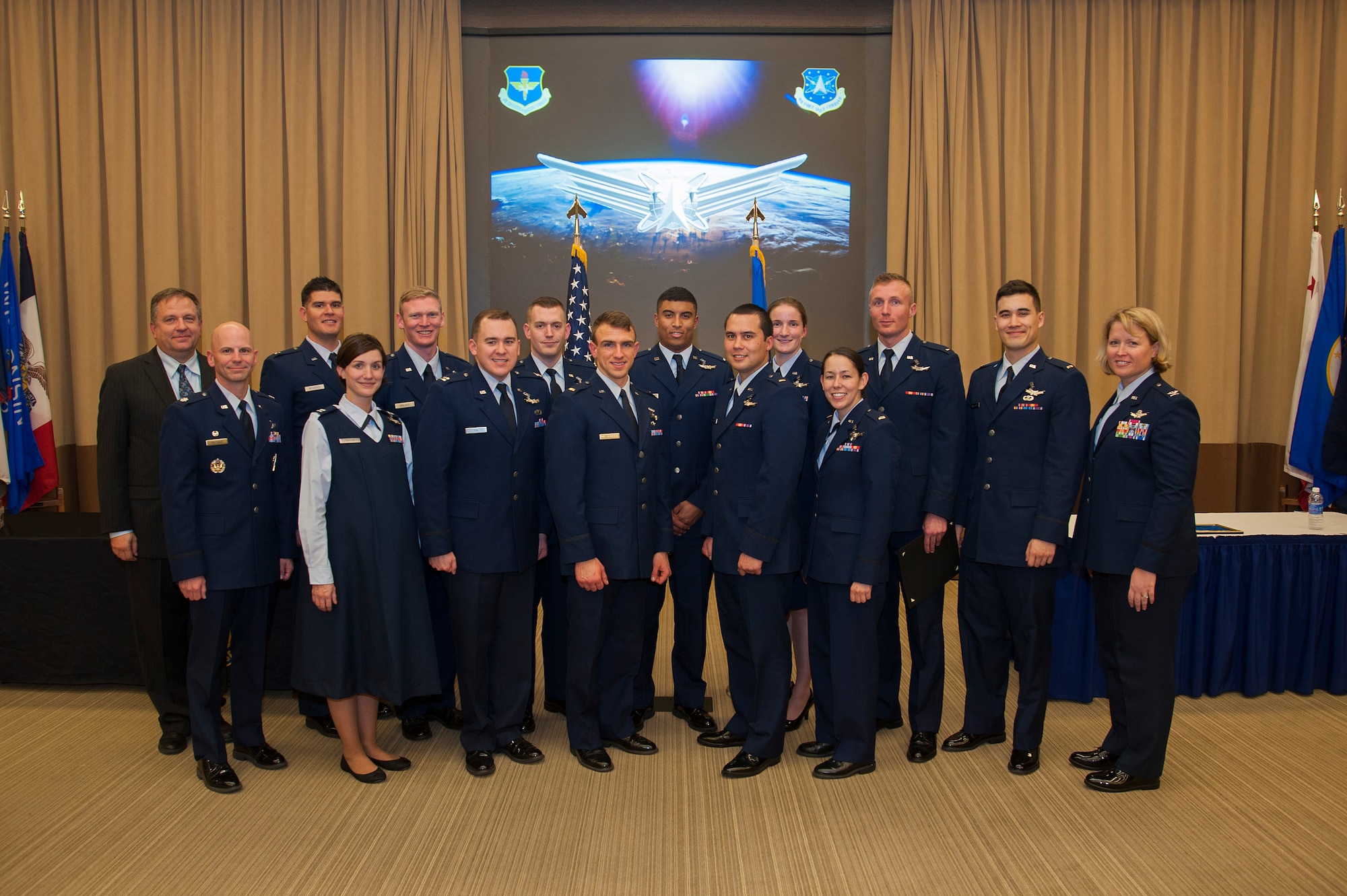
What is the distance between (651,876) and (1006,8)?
6.38m

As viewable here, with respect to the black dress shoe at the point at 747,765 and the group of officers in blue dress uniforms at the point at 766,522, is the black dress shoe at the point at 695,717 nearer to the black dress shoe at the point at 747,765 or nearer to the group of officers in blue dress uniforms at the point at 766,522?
the group of officers in blue dress uniforms at the point at 766,522

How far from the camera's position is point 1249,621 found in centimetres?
383

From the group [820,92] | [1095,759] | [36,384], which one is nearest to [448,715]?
[1095,759]

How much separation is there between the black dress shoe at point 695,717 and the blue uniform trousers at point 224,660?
63.2 inches

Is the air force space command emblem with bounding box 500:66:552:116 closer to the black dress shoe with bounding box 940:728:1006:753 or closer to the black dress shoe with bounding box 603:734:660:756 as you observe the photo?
the black dress shoe with bounding box 603:734:660:756

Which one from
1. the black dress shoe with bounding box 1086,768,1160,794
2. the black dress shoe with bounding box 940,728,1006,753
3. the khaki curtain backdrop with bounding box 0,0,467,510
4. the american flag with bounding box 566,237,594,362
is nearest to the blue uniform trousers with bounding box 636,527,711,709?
the black dress shoe with bounding box 940,728,1006,753

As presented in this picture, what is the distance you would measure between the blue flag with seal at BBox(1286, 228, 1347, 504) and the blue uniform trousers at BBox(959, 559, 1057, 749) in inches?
147

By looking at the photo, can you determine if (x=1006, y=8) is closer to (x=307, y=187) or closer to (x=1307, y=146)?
(x=1307, y=146)

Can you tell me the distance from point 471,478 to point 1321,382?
5.59 m

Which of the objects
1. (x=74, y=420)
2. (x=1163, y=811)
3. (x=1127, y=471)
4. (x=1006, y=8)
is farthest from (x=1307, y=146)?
(x=74, y=420)

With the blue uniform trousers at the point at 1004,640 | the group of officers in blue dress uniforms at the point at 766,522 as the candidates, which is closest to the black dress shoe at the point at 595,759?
the group of officers in blue dress uniforms at the point at 766,522

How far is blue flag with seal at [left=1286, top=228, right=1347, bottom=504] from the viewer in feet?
18.6

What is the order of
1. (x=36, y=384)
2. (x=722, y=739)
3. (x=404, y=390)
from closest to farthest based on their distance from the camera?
1. (x=722, y=739)
2. (x=404, y=390)
3. (x=36, y=384)

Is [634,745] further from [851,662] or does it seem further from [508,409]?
[508,409]
